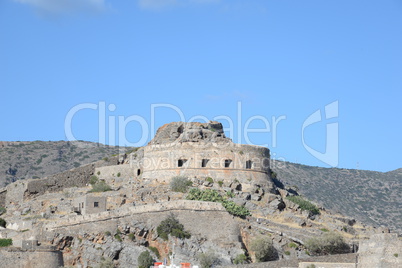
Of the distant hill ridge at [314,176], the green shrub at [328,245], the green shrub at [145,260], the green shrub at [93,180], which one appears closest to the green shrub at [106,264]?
the green shrub at [145,260]

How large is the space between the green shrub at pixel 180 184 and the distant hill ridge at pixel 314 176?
3009 centimetres

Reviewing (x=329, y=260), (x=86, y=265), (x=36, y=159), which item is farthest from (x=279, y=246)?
(x=36, y=159)

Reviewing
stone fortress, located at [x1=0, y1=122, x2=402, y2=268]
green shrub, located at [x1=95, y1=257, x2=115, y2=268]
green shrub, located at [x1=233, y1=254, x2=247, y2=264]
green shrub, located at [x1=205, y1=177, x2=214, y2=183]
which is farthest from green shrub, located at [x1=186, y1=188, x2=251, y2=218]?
green shrub, located at [x1=95, y1=257, x2=115, y2=268]

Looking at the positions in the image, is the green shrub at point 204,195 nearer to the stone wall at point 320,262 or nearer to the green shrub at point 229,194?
the green shrub at point 229,194

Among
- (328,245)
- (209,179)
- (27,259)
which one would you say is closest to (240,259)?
(328,245)

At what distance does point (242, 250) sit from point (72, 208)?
1283 centimetres

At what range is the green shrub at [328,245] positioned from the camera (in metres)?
60.3

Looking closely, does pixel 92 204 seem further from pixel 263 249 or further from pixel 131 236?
pixel 263 249

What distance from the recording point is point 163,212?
206ft

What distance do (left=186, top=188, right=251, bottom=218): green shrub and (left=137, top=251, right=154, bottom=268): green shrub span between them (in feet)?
22.8

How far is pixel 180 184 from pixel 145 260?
11.6 metres

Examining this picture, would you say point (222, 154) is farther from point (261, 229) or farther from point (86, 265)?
point (86, 265)

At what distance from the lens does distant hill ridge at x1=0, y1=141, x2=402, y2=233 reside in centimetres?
10231

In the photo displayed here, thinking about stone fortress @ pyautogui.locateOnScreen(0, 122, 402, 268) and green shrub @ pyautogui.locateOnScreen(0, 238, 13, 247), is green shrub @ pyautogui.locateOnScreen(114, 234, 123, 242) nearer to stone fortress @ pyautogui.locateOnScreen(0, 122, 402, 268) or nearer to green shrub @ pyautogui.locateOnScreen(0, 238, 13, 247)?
stone fortress @ pyautogui.locateOnScreen(0, 122, 402, 268)
